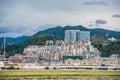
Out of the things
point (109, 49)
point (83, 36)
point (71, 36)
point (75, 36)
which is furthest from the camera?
point (83, 36)

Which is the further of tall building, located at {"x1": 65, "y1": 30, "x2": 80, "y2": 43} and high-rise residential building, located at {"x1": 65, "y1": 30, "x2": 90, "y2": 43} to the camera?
high-rise residential building, located at {"x1": 65, "y1": 30, "x2": 90, "y2": 43}

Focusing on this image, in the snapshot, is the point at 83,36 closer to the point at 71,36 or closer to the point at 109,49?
the point at 71,36

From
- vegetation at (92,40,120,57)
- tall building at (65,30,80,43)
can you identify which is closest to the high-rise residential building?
tall building at (65,30,80,43)

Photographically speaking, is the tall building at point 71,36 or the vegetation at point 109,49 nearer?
the vegetation at point 109,49

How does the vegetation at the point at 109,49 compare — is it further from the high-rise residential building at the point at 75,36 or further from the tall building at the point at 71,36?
the tall building at the point at 71,36

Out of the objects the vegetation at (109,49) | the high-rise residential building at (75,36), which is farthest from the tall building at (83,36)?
the vegetation at (109,49)

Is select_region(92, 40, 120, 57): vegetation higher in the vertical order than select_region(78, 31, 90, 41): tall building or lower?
lower

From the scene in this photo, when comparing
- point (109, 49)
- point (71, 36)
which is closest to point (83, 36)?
point (71, 36)

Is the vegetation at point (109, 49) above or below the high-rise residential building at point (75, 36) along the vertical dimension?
below

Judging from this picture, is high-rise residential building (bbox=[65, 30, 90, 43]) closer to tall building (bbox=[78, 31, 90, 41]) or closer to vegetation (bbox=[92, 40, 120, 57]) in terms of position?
tall building (bbox=[78, 31, 90, 41])

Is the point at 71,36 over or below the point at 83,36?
below

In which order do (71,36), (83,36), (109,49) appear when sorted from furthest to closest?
(83,36), (71,36), (109,49)

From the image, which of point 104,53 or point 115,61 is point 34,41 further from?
point 115,61

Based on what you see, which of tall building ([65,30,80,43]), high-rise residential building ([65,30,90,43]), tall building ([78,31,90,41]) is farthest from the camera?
tall building ([78,31,90,41])
